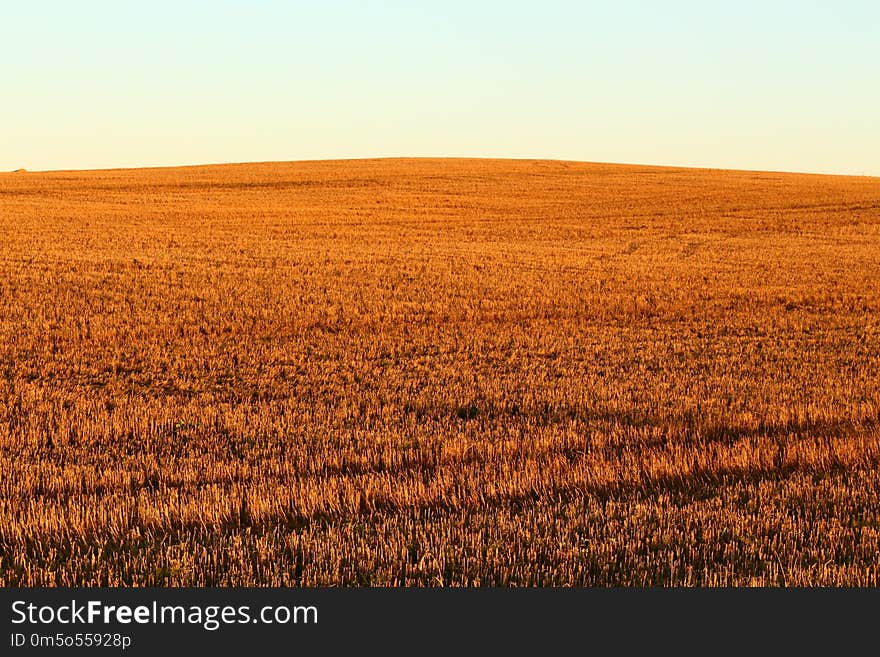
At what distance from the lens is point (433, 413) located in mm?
9898

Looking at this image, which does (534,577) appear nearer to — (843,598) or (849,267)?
(843,598)

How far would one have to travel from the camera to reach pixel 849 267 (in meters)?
25.6

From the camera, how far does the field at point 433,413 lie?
5.29 metres

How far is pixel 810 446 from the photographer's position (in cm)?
799

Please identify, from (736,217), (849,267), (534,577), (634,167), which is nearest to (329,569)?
(534,577)

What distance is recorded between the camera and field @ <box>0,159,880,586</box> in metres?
5.29

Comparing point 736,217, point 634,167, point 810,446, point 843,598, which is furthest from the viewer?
point 634,167

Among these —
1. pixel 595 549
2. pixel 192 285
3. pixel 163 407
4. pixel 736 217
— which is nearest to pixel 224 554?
pixel 595 549

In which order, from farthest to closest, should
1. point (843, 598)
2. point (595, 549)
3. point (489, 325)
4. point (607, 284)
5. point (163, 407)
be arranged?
point (607, 284)
point (489, 325)
point (163, 407)
point (595, 549)
point (843, 598)

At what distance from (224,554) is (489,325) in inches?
489

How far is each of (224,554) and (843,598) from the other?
3448mm

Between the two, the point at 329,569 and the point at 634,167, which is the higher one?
the point at 634,167

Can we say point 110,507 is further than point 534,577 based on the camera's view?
Yes

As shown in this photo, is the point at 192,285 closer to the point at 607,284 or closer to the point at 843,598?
the point at 607,284
